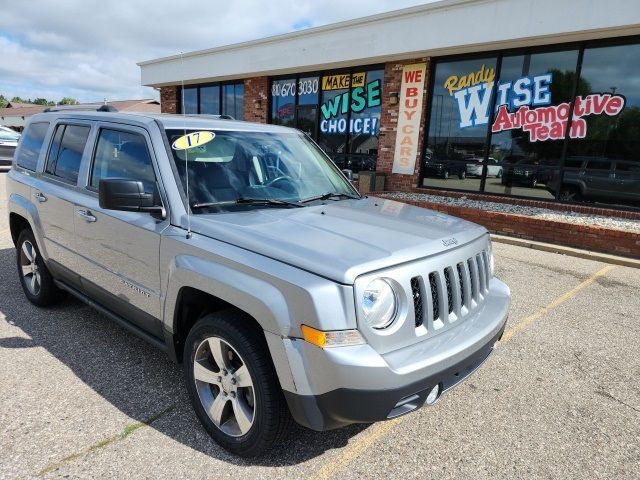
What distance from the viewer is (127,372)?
335cm

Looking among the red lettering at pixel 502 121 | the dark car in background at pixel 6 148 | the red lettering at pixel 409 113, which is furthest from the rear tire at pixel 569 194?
the dark car in background at pixel 6 148

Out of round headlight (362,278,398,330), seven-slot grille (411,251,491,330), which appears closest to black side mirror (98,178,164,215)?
round headlight (362,278,398,330)

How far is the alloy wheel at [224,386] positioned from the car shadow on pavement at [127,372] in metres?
0.18

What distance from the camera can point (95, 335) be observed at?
393 cm

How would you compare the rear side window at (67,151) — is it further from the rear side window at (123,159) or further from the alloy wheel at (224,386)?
the alloy wheel at (224,386)

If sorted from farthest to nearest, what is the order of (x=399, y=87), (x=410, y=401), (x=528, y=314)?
1. (x=399, y=87)
2. (x=528, y=314)
3. (x=410, y=401)

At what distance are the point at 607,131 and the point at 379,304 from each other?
9359mm

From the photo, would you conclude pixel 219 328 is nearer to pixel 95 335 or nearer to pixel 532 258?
pixel 95 335

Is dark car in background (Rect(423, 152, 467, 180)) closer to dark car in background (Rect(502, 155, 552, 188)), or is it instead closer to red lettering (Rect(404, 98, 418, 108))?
dark car in background (Rect(502, 155, 552, 188))

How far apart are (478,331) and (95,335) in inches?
121

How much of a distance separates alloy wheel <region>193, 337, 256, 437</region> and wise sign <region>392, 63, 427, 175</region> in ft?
33.4

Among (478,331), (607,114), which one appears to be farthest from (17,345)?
(607,114)

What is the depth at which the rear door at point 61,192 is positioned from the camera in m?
3.71

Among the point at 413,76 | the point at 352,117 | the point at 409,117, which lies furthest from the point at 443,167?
the point at 352,117
